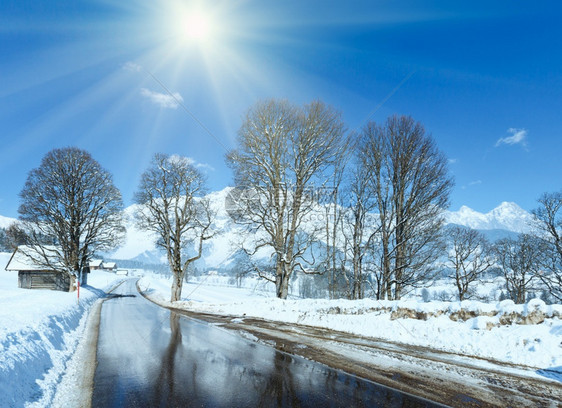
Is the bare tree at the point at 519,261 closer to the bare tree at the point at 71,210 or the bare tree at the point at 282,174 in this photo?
the bare tree at the point at 282,174

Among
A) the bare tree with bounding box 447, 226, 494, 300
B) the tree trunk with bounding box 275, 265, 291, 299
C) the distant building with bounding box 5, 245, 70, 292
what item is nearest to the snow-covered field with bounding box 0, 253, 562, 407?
the tree trunk with bounding box 275, 265, 291, 299

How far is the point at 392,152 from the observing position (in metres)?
16.5

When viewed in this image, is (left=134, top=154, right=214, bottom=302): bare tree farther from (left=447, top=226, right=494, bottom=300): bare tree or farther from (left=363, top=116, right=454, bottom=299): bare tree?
(left=447, top=226, right=494, bottom=300): bare tree

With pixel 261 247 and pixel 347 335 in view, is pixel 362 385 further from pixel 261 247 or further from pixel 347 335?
pixel 261 247

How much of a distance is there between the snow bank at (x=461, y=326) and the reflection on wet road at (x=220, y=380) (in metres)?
4.77

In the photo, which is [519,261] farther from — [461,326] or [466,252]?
[461,326]

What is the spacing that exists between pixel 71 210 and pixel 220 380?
88.8 ft

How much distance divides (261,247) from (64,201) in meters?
19.9

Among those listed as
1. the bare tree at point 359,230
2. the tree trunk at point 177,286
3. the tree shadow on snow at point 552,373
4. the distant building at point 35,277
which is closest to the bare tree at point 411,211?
the bare tree at point 359,230

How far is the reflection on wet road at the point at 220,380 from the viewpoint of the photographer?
4328mm

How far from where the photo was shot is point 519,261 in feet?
106

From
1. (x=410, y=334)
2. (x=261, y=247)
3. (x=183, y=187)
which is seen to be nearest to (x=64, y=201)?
(x=183, y=187)

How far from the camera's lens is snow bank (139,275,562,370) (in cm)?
728

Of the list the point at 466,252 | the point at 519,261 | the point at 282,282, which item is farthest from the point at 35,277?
the point at 519,261
